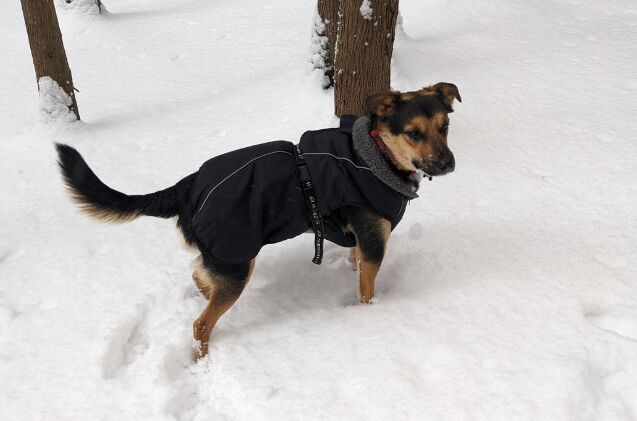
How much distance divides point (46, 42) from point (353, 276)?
15.0 ft

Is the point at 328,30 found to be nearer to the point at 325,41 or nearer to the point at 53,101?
the point at 325,41

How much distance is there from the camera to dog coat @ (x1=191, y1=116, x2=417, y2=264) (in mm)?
2943

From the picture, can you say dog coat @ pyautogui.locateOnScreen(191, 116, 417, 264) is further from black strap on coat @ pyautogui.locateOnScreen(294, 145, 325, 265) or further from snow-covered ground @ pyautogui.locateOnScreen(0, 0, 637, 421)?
snow-covered ground @ pyautogui.locateOnScreen(0, 0, 637, 421)

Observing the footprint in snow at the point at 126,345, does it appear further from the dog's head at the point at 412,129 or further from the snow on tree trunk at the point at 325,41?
the snow on tree trunk at the point at 325,41

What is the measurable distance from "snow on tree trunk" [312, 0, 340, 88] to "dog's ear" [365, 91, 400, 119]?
2905 millimetres

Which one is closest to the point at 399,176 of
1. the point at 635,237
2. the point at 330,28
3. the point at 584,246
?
the point at 584,246

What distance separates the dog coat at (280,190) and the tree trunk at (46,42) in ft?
12.6

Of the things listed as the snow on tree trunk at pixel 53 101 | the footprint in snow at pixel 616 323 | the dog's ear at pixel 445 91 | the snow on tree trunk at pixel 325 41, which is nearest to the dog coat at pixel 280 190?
the dog's ear at pixel 445 91

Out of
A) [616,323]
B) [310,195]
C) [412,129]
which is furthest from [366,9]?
[616,323]

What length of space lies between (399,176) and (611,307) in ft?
5.22

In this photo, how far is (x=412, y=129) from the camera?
3.14 m

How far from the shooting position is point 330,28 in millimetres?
5914

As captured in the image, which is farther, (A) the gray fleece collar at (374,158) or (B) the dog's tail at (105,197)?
(A) the gray fleece collar at (374,158)

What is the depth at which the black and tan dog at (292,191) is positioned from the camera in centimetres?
296
